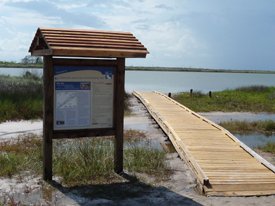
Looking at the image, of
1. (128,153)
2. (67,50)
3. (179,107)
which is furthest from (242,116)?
(67,50)

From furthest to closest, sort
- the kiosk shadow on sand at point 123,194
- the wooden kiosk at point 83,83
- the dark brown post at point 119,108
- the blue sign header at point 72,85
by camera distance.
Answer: the dark brown post at point 119,108, the blue sign header at point 72,85, the wooden kiosk at point 83,83, the kiosk shadow on sand at point 123,194

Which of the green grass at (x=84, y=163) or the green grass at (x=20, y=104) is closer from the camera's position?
the green grass at (x=84, y=163)

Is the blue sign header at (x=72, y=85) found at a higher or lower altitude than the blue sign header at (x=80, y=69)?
lower

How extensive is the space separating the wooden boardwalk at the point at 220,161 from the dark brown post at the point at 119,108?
1.36m

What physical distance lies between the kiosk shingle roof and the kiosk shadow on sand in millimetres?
2080

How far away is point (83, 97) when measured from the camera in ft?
24.9

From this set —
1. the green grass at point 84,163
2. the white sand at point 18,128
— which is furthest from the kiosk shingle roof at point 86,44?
the white sand at point 18,128

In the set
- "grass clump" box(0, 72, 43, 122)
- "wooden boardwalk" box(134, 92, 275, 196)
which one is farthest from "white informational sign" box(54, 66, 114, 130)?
"grass clump" box(0, 72, 43, 122)

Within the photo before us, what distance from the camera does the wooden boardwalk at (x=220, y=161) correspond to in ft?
23.4

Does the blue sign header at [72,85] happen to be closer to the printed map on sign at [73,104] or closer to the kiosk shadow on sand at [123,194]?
the printed map on sign at [73,104]

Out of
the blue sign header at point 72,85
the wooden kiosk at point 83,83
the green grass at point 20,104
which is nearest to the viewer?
the wooden kiosk at point 83,83

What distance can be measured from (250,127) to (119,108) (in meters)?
9.04

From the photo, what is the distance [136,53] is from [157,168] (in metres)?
2.29

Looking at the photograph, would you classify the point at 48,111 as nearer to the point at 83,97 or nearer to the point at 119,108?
the point at 83,97
